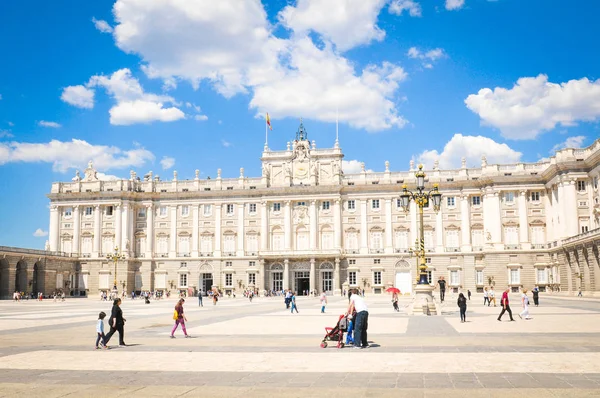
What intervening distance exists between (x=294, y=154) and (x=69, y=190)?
3275 cm

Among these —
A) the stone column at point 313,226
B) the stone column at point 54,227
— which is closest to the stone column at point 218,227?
the stone column at point 313,226

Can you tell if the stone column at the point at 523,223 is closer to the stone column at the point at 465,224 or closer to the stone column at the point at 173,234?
the stone column at the point at 465,224

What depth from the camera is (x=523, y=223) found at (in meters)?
71.9

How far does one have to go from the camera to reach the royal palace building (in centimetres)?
7225

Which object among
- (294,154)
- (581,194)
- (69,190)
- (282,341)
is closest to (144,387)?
(282,341)

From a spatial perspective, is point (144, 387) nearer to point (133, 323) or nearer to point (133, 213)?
point (133, 323)

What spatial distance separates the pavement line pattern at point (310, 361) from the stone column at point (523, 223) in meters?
60.5

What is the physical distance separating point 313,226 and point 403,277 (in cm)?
1355

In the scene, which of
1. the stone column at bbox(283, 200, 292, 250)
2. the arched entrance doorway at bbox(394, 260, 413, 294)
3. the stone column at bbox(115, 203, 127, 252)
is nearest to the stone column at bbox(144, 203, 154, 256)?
the stone column at bbox(115, 203, 127, 252)

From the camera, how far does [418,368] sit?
12.9m

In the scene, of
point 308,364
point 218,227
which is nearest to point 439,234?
point 218,227

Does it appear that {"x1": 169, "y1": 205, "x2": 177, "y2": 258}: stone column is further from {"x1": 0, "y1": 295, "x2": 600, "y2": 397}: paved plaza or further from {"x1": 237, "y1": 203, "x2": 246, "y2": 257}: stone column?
{"x1": 0, "y1": 295, "x2": 600, "y2": 397}: paved plaza

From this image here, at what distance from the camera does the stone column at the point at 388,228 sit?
76.3 m

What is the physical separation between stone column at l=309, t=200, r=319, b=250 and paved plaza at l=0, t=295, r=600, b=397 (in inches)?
2156
